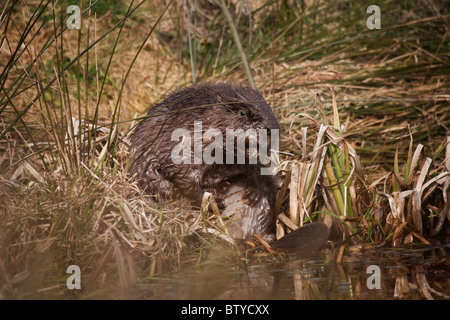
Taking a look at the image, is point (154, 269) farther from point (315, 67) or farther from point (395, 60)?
point (395, 60)

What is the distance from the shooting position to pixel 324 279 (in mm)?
2439

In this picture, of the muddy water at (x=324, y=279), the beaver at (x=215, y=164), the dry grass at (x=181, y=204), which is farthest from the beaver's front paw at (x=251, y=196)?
the muddy water at (x=324, y=279)

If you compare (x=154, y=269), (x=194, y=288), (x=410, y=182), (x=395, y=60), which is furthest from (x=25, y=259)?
(x=395, y=60)

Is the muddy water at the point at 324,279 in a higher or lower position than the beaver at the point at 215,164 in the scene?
lower

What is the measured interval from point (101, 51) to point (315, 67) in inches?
81.2

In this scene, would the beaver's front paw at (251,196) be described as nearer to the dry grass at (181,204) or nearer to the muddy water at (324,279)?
the dry grass at (181,204)

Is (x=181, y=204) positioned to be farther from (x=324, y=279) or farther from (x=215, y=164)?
(x=324, y=279)

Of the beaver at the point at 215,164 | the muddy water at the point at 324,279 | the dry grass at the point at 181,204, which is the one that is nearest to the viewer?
the muddy water at the point at 324,279

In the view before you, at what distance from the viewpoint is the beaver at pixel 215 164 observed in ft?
10.6

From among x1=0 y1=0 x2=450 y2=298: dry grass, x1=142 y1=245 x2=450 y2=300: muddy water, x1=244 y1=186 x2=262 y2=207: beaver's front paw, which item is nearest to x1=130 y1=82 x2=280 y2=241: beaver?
x1=244 y1=186 x2=262 y2=207: beaver's front paw

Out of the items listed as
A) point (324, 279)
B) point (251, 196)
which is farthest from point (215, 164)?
point (324, 279)

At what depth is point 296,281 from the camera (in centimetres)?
241

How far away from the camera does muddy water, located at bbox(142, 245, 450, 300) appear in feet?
7.26

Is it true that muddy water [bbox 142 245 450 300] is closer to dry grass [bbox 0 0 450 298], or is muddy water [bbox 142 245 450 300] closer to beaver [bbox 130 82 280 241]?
dry grass [bbox 0 0 450 298]
